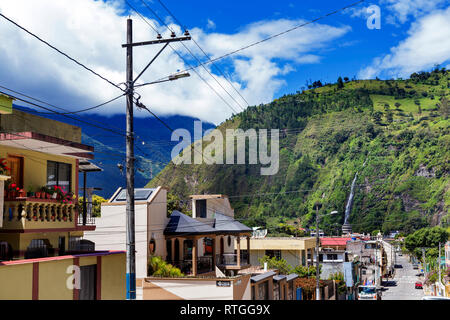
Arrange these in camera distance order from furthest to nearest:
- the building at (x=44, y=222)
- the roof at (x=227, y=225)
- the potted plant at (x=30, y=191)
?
the roof at (x=227, y=225)
the potted plant at (x=30, y=191)
the building at (x=44, y=222)

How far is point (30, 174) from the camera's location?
57.7ft

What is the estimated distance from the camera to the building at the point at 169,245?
23938 mm

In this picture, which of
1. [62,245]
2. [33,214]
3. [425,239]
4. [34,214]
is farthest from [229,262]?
[425,239]

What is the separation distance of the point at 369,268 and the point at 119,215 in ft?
→ 261

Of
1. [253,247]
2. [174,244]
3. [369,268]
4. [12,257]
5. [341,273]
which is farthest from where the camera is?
[369,268]

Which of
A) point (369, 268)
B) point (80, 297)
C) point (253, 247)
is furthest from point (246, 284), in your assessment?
point (369, 268)

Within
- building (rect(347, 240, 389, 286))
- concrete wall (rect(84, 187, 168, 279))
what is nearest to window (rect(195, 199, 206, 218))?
concrete wall (rect(84, 187, 168, 279))

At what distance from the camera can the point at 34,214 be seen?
53.4 feet

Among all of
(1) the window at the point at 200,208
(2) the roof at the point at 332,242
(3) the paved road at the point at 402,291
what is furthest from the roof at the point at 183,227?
(2) the roof at the point at 332,242

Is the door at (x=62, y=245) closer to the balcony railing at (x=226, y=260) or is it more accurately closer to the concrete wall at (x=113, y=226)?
the concrete wall at (x=113, y=226)

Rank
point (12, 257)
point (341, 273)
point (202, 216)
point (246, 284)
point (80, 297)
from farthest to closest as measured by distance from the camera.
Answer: point (341, 273)
point (202, 216)
point (246, 284)
point (80, 297)
point (12, 257)

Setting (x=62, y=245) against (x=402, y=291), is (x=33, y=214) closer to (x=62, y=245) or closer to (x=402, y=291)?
(x=62, y=245)

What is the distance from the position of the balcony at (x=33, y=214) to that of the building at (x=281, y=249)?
38421 mm
